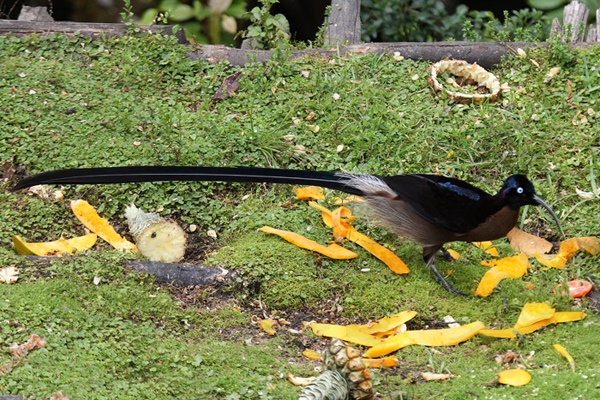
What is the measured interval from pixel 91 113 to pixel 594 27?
4.24 meters

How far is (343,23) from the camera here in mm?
7516

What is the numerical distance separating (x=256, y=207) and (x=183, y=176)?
2.57ft

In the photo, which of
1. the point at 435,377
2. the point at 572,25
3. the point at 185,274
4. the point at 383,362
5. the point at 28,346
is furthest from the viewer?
the point at 572,25

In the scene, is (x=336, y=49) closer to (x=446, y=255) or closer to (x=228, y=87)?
(x=228, y=87)

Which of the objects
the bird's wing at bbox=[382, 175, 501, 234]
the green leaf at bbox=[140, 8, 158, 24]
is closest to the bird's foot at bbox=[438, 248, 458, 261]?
the bird's wing at bbox=[382, 175, 501, 234]

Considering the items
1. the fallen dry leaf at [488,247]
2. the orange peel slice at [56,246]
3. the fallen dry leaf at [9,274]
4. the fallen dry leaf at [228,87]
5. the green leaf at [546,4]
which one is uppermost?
the green leaf at [546,4]

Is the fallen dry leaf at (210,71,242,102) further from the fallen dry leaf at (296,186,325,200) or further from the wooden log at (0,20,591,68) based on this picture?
the fallen dry leaf at (296,186,325,200)

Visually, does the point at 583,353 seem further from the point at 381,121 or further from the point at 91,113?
the point at 91,113

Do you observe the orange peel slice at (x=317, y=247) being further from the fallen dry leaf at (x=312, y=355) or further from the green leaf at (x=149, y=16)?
the green leaf at (x=149, y=16)

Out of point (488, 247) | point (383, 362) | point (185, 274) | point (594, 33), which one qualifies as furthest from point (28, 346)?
point (594, 33)

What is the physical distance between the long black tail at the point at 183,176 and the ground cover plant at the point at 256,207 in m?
0.39

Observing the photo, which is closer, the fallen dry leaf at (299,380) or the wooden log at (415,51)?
the fallen dry leaf at (299,380)

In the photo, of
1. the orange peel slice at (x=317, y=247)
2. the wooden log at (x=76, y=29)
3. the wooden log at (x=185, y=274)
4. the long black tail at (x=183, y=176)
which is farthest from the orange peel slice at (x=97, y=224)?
the wooden log at (x=76, y=29)

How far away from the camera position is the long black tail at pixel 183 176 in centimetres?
494
